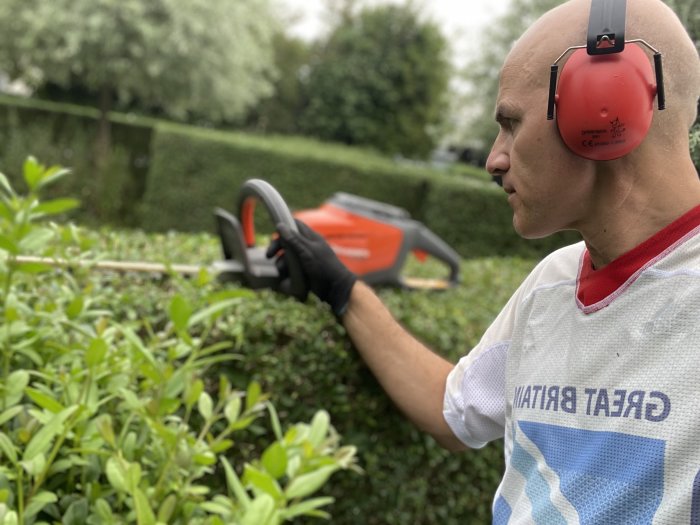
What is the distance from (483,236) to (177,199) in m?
4.56

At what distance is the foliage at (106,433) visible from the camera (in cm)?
112

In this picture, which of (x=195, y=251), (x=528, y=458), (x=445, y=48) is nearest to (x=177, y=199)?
(x=195, y=251)

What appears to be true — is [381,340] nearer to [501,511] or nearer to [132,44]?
[501,511]

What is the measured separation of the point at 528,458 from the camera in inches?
46.7

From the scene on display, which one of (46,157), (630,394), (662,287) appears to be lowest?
(46,157)

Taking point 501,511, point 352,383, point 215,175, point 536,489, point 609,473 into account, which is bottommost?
point 215,175

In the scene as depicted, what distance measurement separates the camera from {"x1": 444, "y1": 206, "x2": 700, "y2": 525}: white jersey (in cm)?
97

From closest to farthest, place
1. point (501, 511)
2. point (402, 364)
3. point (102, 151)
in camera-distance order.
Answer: point (501, 511) < point (402, 364) < point (102, 151)

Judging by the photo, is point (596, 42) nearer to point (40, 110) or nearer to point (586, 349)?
point (586, 349)

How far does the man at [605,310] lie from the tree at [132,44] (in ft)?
42.4

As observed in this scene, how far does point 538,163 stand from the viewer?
113 centimetres

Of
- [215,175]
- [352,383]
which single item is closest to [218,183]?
[215,175]

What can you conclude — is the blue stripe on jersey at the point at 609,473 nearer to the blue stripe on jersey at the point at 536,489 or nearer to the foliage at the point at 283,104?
the blue stripe on jersey at the point at 536,489

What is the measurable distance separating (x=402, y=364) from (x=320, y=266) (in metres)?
0.32
